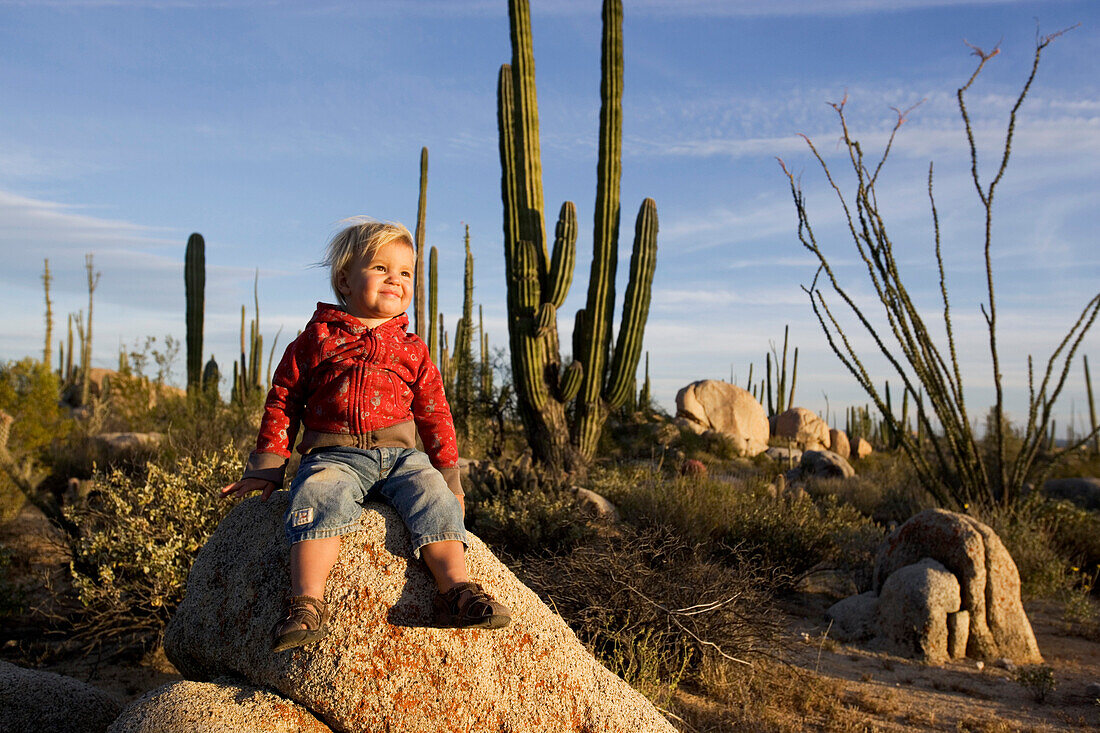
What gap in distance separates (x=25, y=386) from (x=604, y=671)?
12.1 meters

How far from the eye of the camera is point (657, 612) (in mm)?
4922

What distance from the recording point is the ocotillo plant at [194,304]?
47.0 feet

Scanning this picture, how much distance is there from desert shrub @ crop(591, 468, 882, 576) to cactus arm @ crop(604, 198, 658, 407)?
3.41 m

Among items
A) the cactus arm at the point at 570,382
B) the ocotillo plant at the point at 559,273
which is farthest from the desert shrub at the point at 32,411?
the cactus arm at the point at 570,382

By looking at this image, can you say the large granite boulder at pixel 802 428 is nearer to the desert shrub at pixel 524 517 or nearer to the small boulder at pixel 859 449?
the small boulder at pixel 859 449

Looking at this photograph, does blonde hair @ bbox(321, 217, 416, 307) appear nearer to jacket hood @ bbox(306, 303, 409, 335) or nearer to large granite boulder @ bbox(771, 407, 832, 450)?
jacket hood @ bbox(306, 303, 409, 335)

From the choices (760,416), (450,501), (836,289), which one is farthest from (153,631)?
(760,416)

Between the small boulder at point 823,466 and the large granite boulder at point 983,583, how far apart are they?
302 inches

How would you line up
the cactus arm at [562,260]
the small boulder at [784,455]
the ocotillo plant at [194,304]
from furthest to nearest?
1. the small boulder at [784,455]
2. the ocotillo plant at [194,304]
3. the cactus arm at [562,260]

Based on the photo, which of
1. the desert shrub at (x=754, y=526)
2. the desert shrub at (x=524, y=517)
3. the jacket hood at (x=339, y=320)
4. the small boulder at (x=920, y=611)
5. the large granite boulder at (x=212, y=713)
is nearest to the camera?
the large granite boulder at (x=212, y=713)

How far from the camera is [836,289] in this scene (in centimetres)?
845

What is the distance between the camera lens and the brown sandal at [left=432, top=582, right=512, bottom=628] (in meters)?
2.44

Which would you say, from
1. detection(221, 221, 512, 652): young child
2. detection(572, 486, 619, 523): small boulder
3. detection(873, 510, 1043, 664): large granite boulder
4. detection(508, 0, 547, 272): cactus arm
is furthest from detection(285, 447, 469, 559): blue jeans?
detection(508, 0, 547, 272): cactus arm

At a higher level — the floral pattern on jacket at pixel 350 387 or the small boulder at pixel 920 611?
the floral pattern on jacket at pixel 350 387
